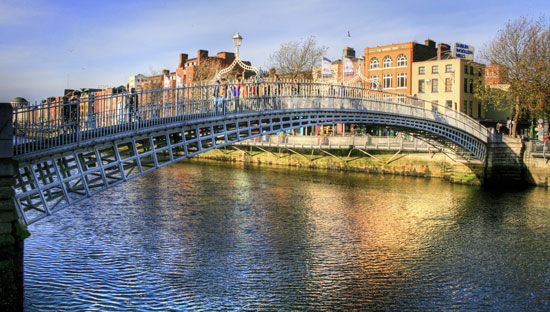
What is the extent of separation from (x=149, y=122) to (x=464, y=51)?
148ft

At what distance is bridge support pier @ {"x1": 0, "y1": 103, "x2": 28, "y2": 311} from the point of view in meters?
11.6

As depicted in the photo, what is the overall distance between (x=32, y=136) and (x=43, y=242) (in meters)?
5.94

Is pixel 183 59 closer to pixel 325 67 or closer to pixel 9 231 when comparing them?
pixel 325 67

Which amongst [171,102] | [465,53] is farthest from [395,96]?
[465,53]

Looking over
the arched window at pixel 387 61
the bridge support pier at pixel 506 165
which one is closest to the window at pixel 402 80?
the arched window at pixel 387 61

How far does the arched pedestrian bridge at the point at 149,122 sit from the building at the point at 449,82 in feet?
67.1

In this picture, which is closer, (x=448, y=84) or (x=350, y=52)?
(x=448, y=84)

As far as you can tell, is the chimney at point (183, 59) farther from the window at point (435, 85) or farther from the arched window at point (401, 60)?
the window at point (435, 85)

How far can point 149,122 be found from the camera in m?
16.9

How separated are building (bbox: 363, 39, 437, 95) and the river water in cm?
2739

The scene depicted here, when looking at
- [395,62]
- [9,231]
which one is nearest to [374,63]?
[395,62]

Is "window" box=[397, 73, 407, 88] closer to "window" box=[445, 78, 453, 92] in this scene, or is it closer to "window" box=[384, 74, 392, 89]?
"window" box=[384, 74, 392, 89]

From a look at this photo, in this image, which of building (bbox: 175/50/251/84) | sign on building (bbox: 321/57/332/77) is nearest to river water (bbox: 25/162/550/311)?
sign on building (bbox: 321/57/332/77)

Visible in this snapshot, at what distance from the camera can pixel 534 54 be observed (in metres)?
40.1
